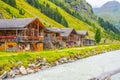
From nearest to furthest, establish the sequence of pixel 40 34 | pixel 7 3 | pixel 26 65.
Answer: pixel 26 65, pixel 40 34, pixel 7 3

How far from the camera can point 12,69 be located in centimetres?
4500

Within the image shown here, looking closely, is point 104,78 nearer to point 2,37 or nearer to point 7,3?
point 2,37

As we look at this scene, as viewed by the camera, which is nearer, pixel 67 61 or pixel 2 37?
pixel 67 61

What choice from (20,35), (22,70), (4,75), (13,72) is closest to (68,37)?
(20,35)

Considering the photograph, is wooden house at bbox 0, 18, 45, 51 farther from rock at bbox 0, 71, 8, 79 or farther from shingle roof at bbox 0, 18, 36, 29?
rock at bbox 0, 71, 8, 79

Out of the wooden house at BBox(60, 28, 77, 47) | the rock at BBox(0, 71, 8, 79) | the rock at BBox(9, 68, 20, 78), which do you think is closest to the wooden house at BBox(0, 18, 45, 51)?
the rock at BBox(9, 68, 20, 78)

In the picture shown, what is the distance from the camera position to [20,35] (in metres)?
74.3

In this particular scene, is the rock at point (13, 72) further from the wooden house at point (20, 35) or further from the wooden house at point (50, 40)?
the wooden house at point (50, 40)

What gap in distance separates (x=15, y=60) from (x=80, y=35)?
86.3 m

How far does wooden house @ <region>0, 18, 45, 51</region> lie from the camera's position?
72.1m

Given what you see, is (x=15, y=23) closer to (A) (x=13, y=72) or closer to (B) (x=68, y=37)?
(A) (x=13, y=72)

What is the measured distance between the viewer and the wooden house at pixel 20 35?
2837 inches

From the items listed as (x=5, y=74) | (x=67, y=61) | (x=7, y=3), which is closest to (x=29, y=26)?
(x=67, y=61)

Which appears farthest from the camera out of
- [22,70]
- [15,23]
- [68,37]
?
[68,37]
